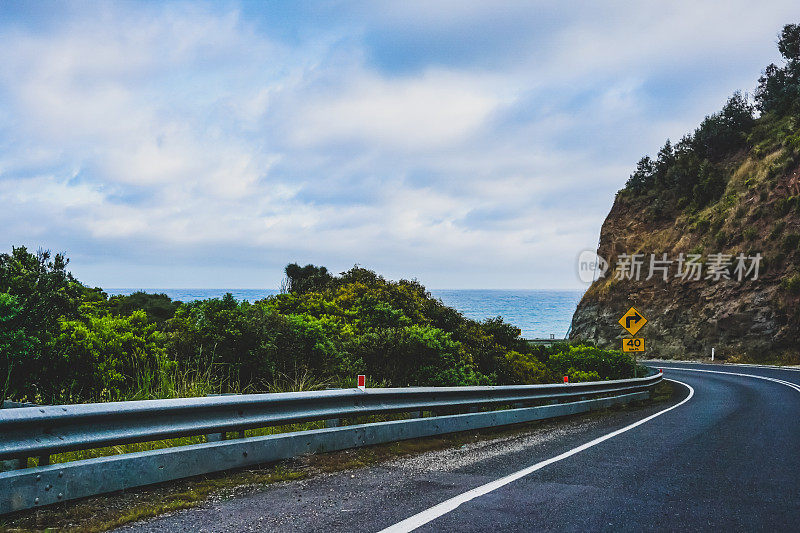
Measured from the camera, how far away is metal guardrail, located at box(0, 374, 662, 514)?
4.51m

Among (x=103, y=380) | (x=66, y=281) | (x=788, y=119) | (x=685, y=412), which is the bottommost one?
(x=685, y=412)

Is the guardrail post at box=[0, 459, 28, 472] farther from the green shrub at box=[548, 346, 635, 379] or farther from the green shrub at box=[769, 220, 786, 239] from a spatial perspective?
the green shrub at box=[769, 220, 786, 239]

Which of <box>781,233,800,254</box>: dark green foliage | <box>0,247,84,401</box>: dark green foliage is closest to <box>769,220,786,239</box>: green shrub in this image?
<box>781,233,800,254</box>: dark green foliage

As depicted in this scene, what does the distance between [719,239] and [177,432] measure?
47.5 meters

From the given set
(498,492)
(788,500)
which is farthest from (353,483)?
(788,500)

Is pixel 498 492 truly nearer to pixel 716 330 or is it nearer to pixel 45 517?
pixel 45 517

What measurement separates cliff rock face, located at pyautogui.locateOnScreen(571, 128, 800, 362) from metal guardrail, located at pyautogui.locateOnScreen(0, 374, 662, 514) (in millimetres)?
38226

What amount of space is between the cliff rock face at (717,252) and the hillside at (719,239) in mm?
75

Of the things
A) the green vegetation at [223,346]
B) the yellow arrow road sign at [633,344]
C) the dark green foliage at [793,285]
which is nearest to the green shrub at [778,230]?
the dark green foliage at [793,285]

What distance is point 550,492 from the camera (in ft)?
18.9

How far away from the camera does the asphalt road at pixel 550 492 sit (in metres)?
4.68

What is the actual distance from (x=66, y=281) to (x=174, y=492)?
204 inches

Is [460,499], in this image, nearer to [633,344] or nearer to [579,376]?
[579,376]

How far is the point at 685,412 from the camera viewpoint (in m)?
15.2
